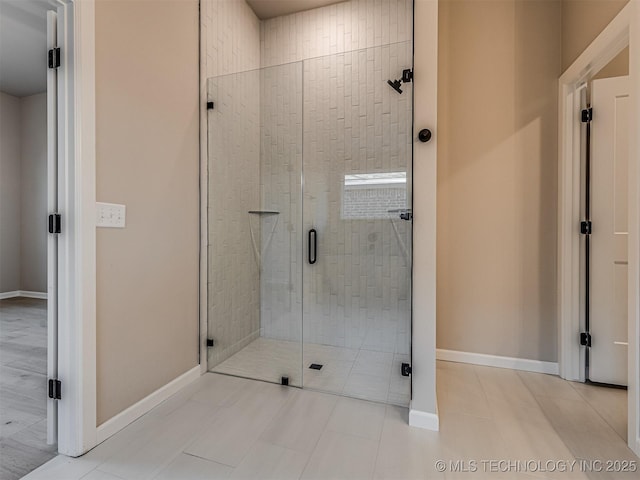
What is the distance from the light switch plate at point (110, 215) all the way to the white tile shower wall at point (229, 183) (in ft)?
2.29

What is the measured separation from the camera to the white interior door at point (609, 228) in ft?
6.44

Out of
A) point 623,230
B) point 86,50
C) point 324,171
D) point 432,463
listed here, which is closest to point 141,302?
point 86,50

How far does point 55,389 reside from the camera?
1388 mm

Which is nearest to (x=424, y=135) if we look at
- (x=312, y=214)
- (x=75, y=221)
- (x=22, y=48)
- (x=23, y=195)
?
(x=312, y=214)

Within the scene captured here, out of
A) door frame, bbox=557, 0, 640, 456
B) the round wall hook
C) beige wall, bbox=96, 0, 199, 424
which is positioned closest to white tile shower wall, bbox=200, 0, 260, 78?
beige wall, bbox=96, 0, 199, 424

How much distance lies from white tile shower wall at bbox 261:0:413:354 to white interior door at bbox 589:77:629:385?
1.34 m

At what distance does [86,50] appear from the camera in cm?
137

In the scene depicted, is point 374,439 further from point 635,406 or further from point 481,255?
point 481,255

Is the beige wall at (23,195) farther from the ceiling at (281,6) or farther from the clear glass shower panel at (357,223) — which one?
the clear glass shower panel at (357,223)

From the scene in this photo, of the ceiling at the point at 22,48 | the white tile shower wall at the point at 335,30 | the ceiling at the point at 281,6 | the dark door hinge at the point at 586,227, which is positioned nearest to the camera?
the dark door hinge at the point at 586,227

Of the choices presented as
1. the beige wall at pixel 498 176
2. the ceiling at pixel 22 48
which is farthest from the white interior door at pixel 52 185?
the beige wall at pixel 498 176

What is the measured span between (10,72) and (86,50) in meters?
4.12

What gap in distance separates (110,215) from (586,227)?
2.92m

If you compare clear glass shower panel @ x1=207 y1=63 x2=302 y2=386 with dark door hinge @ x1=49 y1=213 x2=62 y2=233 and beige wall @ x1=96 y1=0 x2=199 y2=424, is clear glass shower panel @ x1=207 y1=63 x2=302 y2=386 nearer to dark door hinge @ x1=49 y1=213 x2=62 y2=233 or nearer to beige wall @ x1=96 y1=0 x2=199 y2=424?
beige wall @ x1=96 y1=0 x2=199 y2=424
